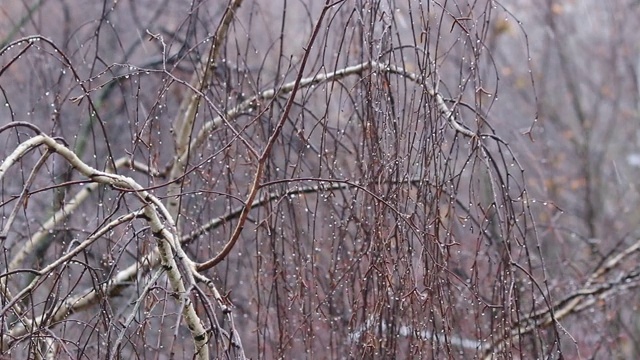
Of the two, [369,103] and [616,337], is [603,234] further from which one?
[369,103]

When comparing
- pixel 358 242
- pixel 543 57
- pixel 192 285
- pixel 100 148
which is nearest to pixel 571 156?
pixel 543 57

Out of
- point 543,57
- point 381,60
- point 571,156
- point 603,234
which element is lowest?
point 381,60

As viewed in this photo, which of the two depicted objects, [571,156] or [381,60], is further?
[571,156]

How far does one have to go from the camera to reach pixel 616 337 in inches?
201

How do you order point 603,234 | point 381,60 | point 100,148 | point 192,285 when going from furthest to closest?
1. point 603,234
2. point 100,148
3. point 381,60
4. point 192,285

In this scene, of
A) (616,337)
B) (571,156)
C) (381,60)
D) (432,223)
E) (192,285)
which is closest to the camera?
(192,285)

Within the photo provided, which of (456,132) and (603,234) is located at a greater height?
(603,234)

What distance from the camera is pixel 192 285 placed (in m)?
2.29

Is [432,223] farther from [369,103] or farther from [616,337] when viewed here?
[616,337]

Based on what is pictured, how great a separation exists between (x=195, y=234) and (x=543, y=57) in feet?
30.7

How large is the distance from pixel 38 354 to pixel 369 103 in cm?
126

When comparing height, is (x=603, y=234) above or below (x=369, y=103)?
above

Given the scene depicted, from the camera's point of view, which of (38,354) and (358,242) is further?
(358,242)

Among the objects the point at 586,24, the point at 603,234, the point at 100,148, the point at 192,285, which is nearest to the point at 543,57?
the point at 586,24
